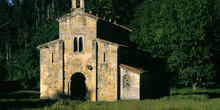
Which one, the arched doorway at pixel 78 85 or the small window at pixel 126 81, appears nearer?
the small window at pixel 126 81

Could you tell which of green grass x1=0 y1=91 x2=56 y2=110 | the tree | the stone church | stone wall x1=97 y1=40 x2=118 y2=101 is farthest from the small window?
the tree

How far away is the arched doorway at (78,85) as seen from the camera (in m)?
32.4

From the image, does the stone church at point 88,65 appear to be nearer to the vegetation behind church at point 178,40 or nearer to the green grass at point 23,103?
the green grass at point 23,103

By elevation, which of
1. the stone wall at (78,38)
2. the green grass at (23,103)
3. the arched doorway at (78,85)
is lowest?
the green grass at (23,103)

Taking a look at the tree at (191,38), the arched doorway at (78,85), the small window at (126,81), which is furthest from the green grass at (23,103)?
the tree at (191,38)

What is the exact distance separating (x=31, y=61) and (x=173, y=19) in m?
23.0

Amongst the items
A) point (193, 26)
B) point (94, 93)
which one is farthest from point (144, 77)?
point (193, 26)

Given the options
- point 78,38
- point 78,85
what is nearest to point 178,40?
point 78,38

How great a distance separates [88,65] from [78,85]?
3.79m

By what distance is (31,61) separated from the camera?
4650cm

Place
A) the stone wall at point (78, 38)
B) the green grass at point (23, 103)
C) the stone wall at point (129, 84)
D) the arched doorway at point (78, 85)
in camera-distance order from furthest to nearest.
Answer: the arched doorway at point (78, 85)
the stone wall at point (78, 38)
the stone wall at point (129, 84)
the green grass at point (23, 103)

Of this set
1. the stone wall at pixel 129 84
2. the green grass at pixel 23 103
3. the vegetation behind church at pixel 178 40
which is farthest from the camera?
the vegetation behind church at pixel 178 40

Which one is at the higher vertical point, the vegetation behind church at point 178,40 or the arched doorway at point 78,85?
the vegetation behind church at point 178,40

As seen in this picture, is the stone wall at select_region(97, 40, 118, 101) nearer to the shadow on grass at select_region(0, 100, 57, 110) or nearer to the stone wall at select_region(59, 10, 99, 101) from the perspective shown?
the stone wall at select_region(59, 10, 99, 101)
